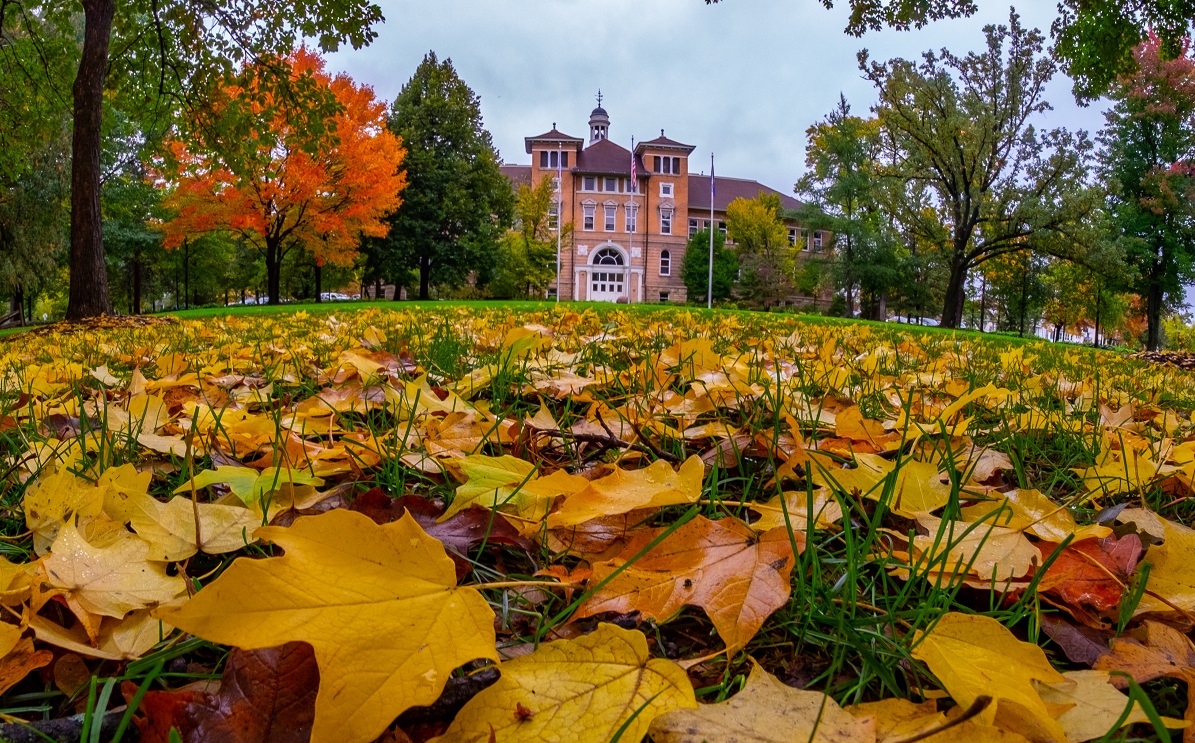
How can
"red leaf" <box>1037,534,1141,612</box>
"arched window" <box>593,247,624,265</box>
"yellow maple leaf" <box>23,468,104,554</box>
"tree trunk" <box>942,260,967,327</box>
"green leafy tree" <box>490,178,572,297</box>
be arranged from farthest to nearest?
"arched window" <box>593,247,624,265</box> < "green leafy tree" <box>490,178,572,297</box> < "tree trunk" <box>942,260,967,327</box> < "yellow maple leaf" <box>23,468,104,554</box> < "red leaf" <box>1037,534,1141,612</box>

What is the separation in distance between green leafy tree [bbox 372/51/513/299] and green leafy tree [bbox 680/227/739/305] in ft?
47.8

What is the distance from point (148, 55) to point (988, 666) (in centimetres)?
1161

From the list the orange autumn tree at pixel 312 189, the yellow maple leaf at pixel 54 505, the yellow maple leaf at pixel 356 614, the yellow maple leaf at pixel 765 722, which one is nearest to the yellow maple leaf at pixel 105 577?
the yellow maple leaf at pixel 54 505

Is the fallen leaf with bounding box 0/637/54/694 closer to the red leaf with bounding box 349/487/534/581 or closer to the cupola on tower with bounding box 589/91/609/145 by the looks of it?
the red leaf with bounding box 349/487/534/581

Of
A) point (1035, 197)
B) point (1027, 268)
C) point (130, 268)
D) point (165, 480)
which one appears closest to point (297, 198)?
point (130, 268)

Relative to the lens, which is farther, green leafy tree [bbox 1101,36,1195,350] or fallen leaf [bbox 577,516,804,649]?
green leafy tree [bbox 1101,36,1195,350]

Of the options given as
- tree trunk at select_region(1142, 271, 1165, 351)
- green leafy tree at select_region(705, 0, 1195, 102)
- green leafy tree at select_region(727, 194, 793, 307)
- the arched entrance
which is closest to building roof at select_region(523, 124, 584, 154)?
the arched entrance

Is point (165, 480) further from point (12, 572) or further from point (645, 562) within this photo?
point (645, 562)

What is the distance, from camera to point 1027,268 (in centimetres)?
2786

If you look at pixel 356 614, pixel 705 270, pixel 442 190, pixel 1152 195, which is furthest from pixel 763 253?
pixel 356 614

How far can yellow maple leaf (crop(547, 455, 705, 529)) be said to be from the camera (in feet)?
2.37

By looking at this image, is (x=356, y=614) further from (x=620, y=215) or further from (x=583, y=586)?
(x=620, y=215)

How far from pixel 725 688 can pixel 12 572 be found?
700 mm

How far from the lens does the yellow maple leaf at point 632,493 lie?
72cm
